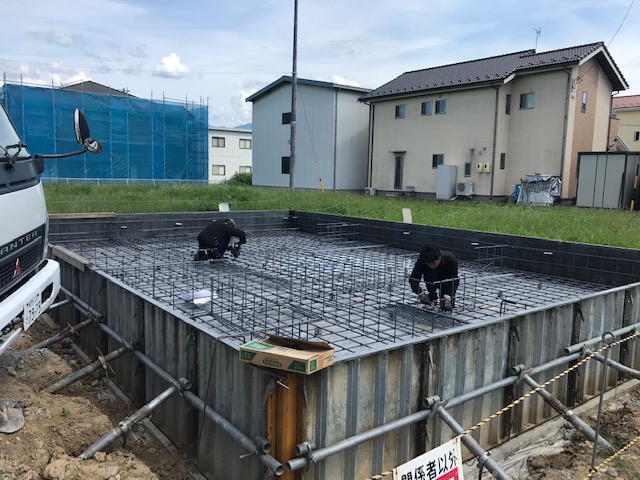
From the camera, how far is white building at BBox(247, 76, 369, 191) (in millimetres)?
24828

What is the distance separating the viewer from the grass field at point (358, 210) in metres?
10.5

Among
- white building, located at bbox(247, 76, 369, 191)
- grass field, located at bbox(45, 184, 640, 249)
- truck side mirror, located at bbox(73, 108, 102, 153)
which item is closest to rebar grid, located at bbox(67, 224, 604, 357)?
grass field, located at bbox(45, 184, 640, 249)

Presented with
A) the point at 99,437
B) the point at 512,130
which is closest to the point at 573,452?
the point at 99,437

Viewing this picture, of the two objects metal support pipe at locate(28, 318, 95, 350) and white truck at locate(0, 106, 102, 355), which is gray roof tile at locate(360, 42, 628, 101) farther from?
white truck at locate(0, 106, 102, 355)

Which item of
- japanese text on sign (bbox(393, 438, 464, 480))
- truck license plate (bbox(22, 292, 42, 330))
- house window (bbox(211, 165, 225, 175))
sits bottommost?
japanese text on sign (bbox(393, 438, 464, 480))

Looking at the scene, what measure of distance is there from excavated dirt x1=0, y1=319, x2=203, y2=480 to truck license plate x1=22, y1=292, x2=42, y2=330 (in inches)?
32.1

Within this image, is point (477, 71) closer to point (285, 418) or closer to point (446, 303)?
point (446, 303)

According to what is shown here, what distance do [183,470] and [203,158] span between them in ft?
87.5

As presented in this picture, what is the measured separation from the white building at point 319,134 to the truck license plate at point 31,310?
20.5m

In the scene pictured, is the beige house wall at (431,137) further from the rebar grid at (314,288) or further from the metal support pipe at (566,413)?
the metal support pipe at (566,413)

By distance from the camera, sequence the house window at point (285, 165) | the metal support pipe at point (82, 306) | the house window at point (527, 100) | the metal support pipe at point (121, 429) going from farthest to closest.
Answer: the house window at point (285, 165) < the house window at point (527, 100) < the metal support pipe at point (82, 306) < the metal support pipe at point (121, 429)

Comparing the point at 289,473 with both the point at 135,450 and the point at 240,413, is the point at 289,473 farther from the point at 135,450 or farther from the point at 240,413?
the point at 135,450

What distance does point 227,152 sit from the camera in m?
40.3

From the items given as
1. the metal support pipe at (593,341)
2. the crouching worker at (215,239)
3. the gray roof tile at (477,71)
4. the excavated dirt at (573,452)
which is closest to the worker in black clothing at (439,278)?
the metal support pipe at (593,341)
